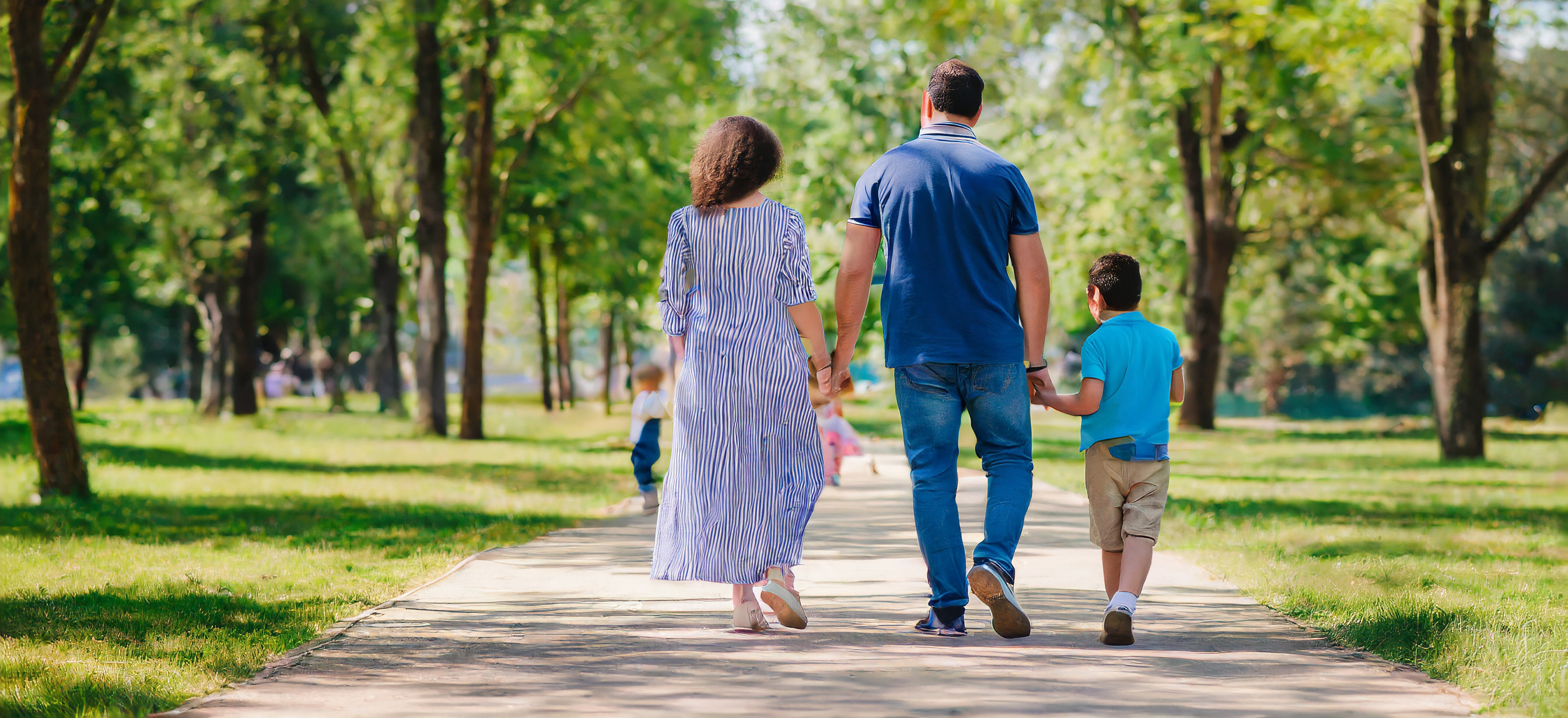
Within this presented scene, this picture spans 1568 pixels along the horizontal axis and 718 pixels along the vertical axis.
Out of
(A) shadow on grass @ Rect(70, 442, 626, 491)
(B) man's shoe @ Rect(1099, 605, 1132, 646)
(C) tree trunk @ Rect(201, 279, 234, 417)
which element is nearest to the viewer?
(B) man's shoe @ Rect(1099, 605, 1132, 646)

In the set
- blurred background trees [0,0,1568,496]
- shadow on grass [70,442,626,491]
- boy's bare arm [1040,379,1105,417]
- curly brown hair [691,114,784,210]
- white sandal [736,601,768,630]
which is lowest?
shadow on grass [70,442,626,491]

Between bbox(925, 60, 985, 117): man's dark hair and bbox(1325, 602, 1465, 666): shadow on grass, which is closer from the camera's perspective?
bbox(1325, 602, 1465, 666): shadow on grass

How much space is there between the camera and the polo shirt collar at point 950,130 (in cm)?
549

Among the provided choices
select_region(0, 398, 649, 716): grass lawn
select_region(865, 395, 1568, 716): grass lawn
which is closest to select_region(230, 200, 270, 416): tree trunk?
select_region(0, 398, 649, 716): grass lawn

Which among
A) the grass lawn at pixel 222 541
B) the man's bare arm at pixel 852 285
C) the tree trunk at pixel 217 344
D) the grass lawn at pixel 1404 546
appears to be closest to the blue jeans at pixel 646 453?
the grass lawn at pixel 222 541

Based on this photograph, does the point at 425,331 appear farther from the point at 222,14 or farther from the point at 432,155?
the point at 222,14

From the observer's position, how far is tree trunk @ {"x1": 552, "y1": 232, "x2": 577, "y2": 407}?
30422 millimetres

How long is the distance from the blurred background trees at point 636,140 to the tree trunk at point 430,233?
0.05m

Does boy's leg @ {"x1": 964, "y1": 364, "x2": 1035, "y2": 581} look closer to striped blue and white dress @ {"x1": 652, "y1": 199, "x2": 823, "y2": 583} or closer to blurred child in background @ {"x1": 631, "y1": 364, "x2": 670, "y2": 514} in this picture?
striped blue and white dress @ {"x1": 652, "y1": 199, "x2": 823, "y2": 583}

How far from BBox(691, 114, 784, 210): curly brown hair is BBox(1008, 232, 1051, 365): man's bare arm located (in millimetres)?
994

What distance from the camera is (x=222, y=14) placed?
75.0 feet

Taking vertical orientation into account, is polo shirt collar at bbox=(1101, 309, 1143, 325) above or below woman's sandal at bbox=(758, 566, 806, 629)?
above

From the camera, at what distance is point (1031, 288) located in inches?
211

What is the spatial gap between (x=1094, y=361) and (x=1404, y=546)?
16.3 ft
